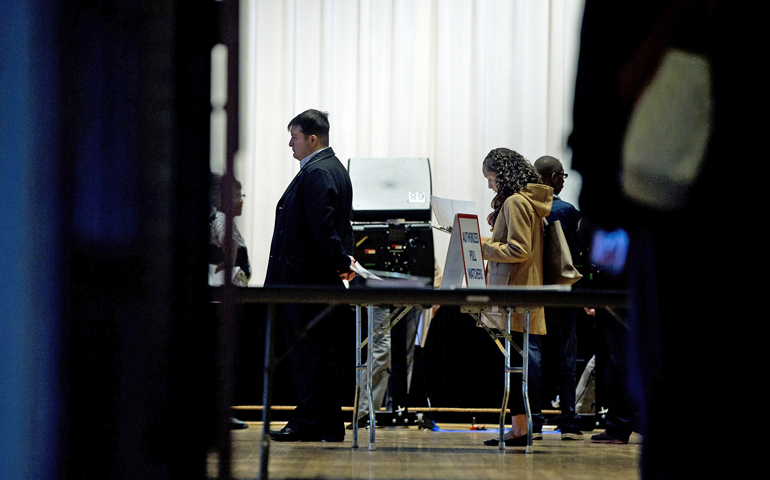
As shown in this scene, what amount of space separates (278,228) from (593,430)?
2.58 metres

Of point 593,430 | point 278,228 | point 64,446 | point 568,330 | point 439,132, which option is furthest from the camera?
point 439,132

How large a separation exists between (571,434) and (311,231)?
1883 mm

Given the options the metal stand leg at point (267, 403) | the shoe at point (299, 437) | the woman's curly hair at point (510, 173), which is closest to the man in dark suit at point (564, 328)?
the woman's curly hair at point (510, 173)

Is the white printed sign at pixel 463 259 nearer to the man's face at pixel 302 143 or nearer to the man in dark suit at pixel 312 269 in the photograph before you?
the man in dark suit at pixel 312 269

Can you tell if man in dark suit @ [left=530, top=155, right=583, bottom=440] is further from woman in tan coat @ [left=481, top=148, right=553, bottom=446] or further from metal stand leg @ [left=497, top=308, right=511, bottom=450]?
metal stand leg @ [left=497, top=308, right=511, bottom=450]

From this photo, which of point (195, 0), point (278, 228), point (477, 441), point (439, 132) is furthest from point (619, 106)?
point (439, 132)

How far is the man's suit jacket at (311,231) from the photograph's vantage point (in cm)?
364

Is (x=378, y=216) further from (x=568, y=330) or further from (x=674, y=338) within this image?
(x=674, y=338)

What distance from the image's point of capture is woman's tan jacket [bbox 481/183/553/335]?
3436 millimetres

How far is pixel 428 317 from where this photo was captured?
16.2ft

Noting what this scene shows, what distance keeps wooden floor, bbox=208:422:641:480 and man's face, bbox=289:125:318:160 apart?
1484 mm

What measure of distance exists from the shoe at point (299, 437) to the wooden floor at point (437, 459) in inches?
3.0

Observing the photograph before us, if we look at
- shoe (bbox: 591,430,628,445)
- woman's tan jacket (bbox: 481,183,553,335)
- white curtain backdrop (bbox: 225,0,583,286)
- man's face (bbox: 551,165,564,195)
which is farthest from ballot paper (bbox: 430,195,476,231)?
white curtain backdrop (bbox: 225,0,583,286)

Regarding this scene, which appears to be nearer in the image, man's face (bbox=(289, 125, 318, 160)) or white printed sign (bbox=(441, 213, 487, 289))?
white printed sign (bbox=(441, 213, 487, 289))
